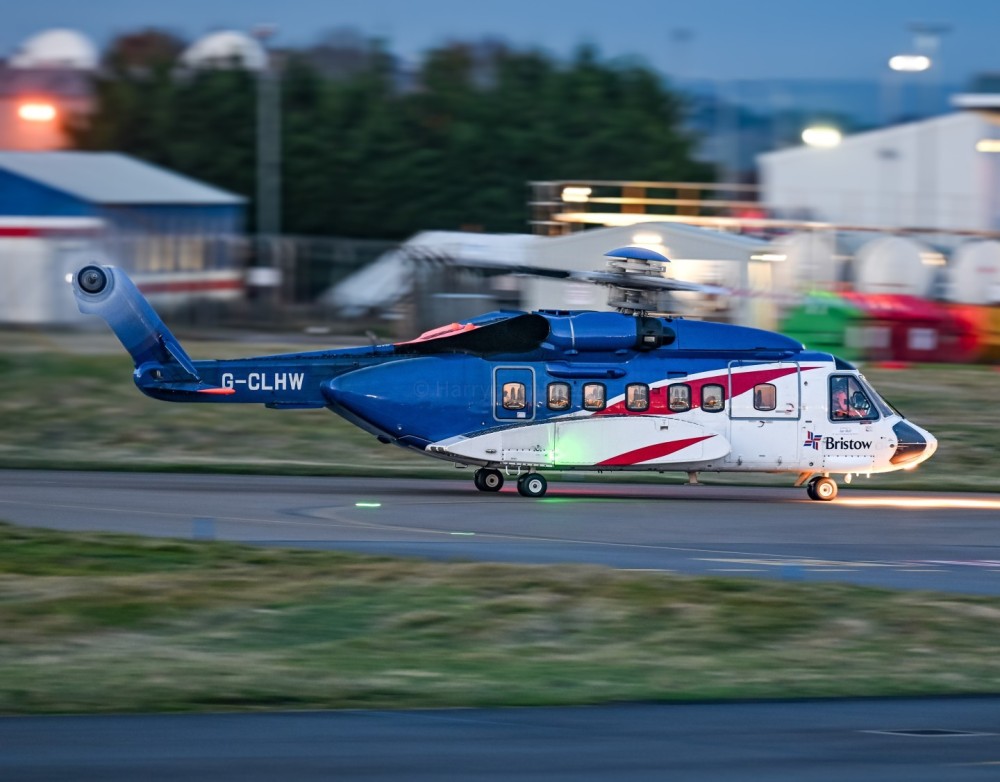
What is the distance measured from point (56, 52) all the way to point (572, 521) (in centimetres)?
8074

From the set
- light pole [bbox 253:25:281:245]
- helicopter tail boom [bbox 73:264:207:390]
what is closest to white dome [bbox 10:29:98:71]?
light pole [bbox 253:25:281:245]

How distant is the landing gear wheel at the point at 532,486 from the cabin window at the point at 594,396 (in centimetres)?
131

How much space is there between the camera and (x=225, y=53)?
8162 centimetres

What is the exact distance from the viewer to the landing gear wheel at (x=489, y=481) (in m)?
22.9

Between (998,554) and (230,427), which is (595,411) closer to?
(998,554)

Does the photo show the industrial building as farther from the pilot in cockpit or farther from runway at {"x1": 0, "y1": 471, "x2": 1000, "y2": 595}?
the pilot in cockpit

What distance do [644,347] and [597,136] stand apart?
53.5 metres

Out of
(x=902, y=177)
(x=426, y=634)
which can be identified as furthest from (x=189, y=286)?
(x=426, y=634)

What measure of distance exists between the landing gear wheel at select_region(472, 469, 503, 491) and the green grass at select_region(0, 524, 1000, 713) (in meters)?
6.26

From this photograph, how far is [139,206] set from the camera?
168ft

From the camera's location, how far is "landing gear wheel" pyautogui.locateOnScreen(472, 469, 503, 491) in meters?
22.9

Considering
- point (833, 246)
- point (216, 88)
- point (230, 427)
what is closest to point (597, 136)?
point (216, 88)

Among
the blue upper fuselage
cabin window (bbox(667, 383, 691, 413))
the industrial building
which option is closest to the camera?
the blue upper fuselage

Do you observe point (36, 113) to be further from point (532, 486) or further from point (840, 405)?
point (840, 405)
